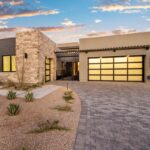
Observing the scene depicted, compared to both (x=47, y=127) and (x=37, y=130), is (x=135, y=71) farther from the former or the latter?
(x=37, y=130)

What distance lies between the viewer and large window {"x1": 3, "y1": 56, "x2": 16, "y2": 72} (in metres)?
15.8

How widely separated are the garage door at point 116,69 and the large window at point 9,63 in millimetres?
8788

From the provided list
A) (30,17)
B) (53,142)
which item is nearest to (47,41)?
A: (30,17)

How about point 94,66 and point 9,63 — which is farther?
point 94,66

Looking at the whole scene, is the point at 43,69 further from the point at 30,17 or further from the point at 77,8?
the point at 77,8

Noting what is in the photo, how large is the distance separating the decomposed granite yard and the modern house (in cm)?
929

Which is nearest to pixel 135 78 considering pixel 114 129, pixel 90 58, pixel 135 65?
pixel 135 65

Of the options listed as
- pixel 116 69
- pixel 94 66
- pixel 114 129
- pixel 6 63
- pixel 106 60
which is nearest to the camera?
pixel 114 129

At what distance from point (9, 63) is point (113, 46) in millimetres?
12048

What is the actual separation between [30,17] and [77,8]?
5643 mm

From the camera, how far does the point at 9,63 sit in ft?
52.4

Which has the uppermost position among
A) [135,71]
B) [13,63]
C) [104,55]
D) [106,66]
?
[104,55]

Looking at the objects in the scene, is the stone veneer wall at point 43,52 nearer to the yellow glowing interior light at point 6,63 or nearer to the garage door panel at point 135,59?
the yellow glowing interior light at point 6,63

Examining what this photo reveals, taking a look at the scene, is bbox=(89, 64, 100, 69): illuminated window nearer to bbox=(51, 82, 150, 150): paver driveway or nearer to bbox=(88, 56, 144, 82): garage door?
bbox=(88, 56, 144, 82): garage door
